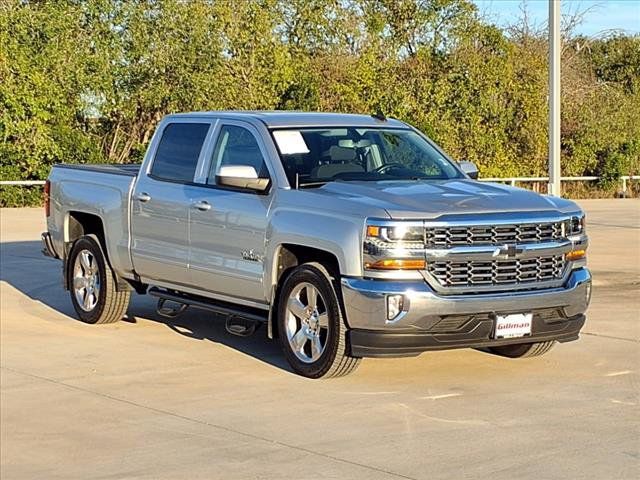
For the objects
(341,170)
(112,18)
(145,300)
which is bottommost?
(145,300)

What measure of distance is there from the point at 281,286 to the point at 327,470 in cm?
285

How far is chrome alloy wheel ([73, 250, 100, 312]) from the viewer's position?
452 inches

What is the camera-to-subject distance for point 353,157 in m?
9.60

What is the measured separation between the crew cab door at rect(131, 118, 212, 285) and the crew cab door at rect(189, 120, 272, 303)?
0.17m

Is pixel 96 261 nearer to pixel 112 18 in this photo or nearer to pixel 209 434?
pixel 209 434

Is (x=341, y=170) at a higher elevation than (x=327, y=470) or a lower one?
higher

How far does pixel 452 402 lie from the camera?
7922 millimetres

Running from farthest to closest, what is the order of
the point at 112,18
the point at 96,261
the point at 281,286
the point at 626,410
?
1. the point at 112,18
2. the point at 96,261
3. the point at 281,286
4. the point at 626,410

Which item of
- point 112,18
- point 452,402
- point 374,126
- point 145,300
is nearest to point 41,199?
point 112,18

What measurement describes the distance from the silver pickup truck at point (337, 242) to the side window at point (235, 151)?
0.06 feet

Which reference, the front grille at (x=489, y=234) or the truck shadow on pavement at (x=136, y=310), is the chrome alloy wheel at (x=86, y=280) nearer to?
the truck shadow on pavement at (x=136, y=310)

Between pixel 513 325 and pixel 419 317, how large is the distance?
74 centimetres

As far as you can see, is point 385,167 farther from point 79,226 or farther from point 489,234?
point 79,226

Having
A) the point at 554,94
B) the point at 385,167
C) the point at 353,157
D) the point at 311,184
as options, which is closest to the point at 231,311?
the point at 311,184
